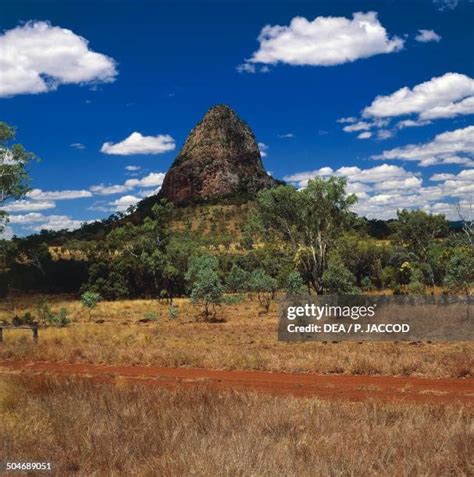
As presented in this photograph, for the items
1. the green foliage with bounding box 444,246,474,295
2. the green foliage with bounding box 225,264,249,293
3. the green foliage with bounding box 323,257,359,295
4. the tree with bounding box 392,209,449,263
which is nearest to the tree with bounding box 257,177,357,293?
the green foliage with bounding box 323,257,359,295

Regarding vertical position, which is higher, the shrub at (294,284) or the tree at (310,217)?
the tree at (310,217)

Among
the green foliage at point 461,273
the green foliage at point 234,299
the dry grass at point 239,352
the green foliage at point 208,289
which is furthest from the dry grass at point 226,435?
the green foliage at point 234,299

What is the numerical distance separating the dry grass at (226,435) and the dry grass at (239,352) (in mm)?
5736

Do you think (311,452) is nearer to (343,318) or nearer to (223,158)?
(343,318)

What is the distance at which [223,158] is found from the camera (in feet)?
648

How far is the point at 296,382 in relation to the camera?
12.8m

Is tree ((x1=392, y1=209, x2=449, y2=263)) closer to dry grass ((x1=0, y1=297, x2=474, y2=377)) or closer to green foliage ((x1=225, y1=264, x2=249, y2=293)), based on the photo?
green foliage ((x1=225, y1=264, x2=249, y2=293))

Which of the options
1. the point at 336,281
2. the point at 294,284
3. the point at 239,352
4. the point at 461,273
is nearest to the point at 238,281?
the point at 294,284

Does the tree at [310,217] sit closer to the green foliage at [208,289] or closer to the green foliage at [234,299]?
the green foliage at [208,289]

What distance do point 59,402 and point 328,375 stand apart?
7.36 metres

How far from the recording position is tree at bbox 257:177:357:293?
108ft

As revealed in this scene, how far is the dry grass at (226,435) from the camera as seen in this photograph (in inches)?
221

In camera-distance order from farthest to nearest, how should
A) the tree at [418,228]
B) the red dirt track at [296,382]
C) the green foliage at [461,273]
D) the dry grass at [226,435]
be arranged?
1. the tree at [418,228]
2. the green foliage at [461,273]
3. the red dirt track at [296,382]
4. the dry grass at [226,435]

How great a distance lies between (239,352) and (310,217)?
17747mm
